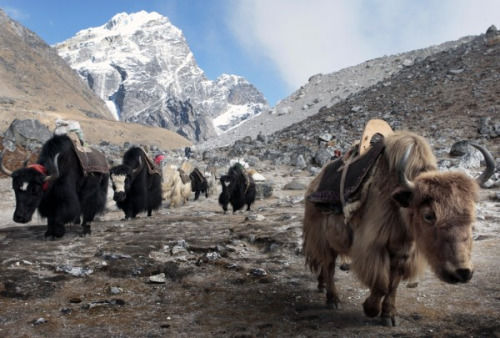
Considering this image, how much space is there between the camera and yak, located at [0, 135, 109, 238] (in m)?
4.61

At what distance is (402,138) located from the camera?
101 inches

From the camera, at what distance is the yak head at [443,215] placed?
2.08 metres

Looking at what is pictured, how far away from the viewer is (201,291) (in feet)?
11.5

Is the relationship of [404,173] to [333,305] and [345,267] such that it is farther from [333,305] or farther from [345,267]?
[345,267]

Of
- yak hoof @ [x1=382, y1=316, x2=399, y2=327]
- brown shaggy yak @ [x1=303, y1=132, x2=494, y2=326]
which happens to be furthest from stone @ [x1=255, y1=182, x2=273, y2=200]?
yak hoof @ [x1=382, y1=316, x2=399, y2=327]

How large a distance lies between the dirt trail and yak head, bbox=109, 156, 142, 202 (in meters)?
1.48

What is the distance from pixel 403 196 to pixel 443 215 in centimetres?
23

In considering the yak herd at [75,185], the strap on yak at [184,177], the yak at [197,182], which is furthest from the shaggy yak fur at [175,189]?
the yak herd at [75,185]

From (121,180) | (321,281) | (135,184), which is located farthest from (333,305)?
(135,184)

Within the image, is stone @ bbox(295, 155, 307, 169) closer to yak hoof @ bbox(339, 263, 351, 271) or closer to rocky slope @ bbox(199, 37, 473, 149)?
yak hoof @ bbox(339, 263, 351, 271)

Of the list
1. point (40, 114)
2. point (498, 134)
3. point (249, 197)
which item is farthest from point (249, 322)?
point (40, 114)

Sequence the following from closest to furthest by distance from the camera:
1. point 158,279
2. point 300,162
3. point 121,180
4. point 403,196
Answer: point 403,196 < point 158,279 < point 121,180 < point 300,162

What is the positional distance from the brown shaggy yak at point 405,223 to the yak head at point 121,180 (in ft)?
15.4

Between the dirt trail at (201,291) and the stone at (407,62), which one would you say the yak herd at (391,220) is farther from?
the stone at (407,62)
